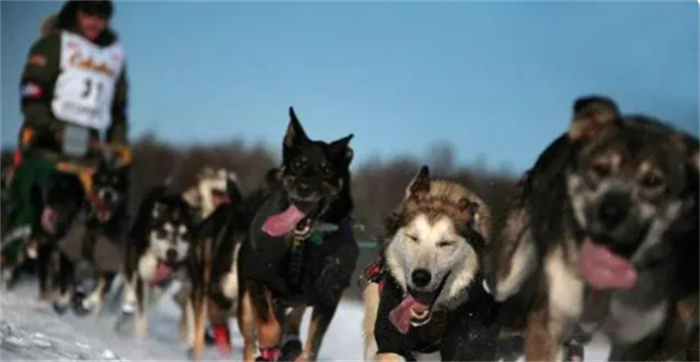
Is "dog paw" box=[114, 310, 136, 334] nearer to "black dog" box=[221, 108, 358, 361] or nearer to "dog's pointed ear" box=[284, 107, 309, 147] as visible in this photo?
"black dog" box=[221, 108, 358, 361]

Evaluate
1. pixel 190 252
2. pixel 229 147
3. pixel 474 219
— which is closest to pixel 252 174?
pixel 229 147

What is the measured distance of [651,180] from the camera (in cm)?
167

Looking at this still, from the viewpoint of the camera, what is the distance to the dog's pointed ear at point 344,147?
2445 mm

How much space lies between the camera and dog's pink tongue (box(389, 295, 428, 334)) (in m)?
2.13

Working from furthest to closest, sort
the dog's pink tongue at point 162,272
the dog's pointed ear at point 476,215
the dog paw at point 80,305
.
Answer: the dog's pink tongue at point 162,272 → the dog paw at point 80,305 → the dog's pointed ear at point 476,215

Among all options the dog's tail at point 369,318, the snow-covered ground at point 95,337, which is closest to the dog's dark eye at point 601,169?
the snow-covered ground at point 95,337

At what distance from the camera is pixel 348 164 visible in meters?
2.49

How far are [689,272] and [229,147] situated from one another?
4.03 feet

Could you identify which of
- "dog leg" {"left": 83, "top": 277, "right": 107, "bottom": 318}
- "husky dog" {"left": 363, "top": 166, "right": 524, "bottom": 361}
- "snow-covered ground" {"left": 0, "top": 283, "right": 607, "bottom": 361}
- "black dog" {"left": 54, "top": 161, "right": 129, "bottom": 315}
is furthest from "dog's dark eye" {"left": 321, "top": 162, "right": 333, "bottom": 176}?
"dog leg" {"left": 83, "top": 277, "right": 107, "bottom": 318}

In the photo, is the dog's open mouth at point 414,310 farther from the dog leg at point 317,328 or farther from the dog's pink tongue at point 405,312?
the dog leg at point 317,328

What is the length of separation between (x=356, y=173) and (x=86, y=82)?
1151 mm

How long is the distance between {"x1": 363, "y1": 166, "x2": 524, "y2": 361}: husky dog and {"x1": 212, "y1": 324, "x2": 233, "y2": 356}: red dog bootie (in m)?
1.31

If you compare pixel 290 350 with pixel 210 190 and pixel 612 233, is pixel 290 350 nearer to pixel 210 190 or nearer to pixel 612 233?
pixel 210 190

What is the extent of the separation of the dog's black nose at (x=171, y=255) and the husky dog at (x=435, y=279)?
2.18 meters
